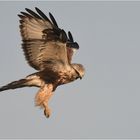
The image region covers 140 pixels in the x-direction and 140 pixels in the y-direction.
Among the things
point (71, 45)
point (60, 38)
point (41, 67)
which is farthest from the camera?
point (71, 45)

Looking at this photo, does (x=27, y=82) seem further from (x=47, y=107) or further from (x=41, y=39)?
(x=41, y=39)

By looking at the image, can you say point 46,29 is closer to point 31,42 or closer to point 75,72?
point 31,42

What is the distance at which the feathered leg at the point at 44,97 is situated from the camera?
726 cm

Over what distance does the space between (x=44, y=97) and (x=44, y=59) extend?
0.62 metres

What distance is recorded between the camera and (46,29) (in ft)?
23.9

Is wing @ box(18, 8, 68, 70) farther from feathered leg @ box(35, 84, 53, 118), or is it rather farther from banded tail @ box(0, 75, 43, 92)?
feathered leg @ box(35, 84, 53, 118)

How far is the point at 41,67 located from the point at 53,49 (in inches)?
19.3

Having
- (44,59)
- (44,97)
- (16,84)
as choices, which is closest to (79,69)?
(44,59)

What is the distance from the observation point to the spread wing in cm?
708

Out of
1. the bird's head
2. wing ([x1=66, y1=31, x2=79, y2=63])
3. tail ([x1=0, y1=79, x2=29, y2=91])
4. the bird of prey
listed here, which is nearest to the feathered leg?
the bird of prey

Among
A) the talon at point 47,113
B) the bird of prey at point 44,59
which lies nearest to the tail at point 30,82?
the bird of prey at point 44,59

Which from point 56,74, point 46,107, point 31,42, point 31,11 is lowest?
point 46,107

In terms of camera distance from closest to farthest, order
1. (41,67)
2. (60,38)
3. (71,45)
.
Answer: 1. (60,38)
2. (41,67)
3. (71,45)

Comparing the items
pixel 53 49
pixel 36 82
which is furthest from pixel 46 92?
pixel 53 49
